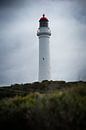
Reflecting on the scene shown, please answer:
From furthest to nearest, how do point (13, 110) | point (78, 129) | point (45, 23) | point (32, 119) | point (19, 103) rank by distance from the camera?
1. point (45, 23)
2. point (19, 103)
3. point (13, 110)
4. point (32, 119)
5. point (78, 129)

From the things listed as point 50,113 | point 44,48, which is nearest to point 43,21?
point 44,48

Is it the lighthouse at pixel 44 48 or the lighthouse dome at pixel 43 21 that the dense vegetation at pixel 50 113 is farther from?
the lighthouse dome at pixel 43 21

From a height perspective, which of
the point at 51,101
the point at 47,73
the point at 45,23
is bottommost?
the point at 51,101

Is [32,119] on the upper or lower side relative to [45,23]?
lower

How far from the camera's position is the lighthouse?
36.7 metres

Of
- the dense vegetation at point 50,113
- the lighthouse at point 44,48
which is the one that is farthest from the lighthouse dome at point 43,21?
the dense vegetation at point 50,113

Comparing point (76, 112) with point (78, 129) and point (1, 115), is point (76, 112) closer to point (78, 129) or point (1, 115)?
point (78, 129)

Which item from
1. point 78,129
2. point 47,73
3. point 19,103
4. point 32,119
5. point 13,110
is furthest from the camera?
point 47,73

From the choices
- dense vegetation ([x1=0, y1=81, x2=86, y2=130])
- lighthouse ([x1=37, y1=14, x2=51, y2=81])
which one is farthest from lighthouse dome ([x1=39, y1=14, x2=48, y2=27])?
dense vegetation ([x1=0, y1=81, x2=86, y2=130])

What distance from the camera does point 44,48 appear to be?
124ft

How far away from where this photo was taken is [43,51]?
37625mm

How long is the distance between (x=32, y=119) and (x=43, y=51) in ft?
80.0

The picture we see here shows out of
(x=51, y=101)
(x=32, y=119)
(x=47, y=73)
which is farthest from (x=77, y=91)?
(x=47, y=73)

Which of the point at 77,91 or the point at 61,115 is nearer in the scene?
the point at 61,115
